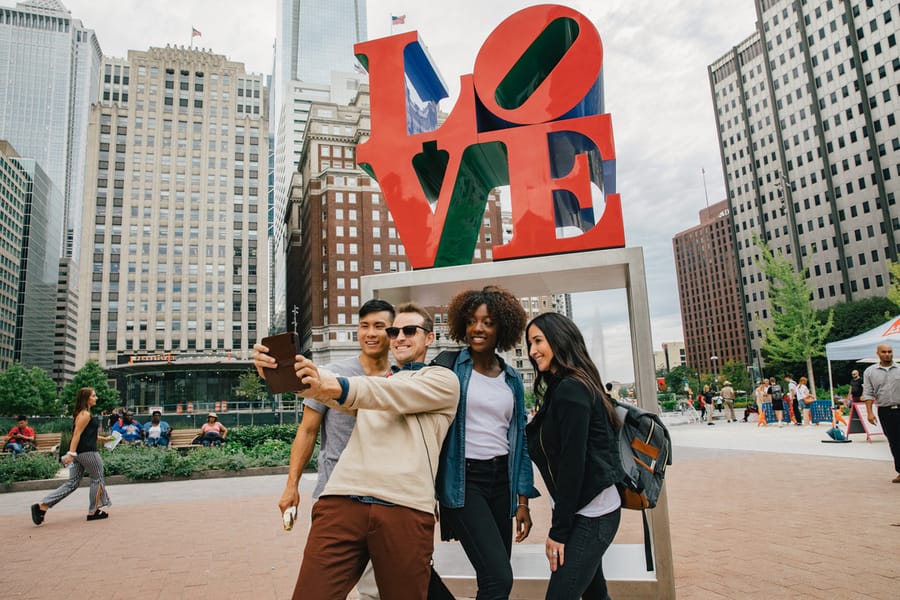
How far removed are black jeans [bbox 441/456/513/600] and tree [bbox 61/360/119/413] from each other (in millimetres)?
66766

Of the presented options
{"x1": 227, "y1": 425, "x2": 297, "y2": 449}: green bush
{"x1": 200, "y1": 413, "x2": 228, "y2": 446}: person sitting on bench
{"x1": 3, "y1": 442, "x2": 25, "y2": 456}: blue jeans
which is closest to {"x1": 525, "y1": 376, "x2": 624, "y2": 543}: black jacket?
{"x1": 200, "y1": 413, "x2": 228, "y2": 446}: person sitting on bench

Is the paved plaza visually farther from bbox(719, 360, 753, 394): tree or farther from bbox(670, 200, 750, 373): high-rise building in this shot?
bbox(670, 200, 750, 373): high-rise building

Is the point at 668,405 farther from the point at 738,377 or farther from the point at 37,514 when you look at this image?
the point at 738,377

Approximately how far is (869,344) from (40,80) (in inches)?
8712

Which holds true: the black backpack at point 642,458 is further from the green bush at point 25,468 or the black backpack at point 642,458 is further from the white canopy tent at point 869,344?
the white canopy tent at point 869,344

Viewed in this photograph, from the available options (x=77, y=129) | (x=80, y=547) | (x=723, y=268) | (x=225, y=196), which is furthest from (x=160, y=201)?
(x=77, y=129)

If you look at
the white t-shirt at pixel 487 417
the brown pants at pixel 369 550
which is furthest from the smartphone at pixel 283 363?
the white t-shirt at pixel 487 417

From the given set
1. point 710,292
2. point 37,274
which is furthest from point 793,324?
point 37,274

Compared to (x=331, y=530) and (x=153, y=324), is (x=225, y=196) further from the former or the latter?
(x=331, y=530)

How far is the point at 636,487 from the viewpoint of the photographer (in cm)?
277

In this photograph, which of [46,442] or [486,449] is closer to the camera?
[486,449]

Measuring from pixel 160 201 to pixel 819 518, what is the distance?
8723 cm

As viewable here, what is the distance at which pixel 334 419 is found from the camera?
2807 mm

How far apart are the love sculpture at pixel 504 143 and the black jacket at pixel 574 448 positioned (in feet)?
7.76
